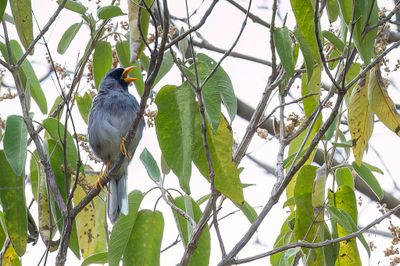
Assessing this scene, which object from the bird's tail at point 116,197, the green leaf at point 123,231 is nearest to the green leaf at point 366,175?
the green leaf at point 123,231

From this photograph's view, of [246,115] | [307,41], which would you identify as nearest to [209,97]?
[307,41]

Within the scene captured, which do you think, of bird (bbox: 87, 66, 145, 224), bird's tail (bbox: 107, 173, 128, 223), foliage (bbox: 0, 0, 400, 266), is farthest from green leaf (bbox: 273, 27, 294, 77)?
bird (bbox: 87, 66, 145, 224)

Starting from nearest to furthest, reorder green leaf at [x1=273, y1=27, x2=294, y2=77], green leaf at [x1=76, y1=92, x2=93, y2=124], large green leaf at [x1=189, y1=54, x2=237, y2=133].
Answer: large green leaf at [x1=189, y1=54, x2=237, y2=133] < green leaf at [x1=273, y1=27, x2=294, y2=77] < green leaf at [x1=76, y1=92, x2=93, y2=124]

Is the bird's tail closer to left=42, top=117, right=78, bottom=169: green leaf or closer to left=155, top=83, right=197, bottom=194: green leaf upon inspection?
left=42, top=117, right=78, bottom=169: green leaf

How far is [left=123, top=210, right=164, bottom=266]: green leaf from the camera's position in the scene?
10.1 ft

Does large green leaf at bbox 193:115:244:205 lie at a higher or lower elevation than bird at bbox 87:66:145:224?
lower

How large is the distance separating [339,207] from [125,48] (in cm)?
125

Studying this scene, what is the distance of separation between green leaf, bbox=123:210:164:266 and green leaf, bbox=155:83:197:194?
65cm

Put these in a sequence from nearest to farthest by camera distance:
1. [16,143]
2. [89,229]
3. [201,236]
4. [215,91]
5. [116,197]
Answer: [215,91] < [16,143] < [201,236] < [89,229] < [116,197]

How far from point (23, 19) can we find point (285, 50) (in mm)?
963

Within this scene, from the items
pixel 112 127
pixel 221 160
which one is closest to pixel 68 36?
pixel 221 160

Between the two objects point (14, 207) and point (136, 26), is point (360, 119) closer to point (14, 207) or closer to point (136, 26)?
point (136, 26)

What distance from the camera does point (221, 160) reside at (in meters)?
2.61

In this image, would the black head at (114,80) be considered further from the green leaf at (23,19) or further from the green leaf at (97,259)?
the green leaf at (23,19)
